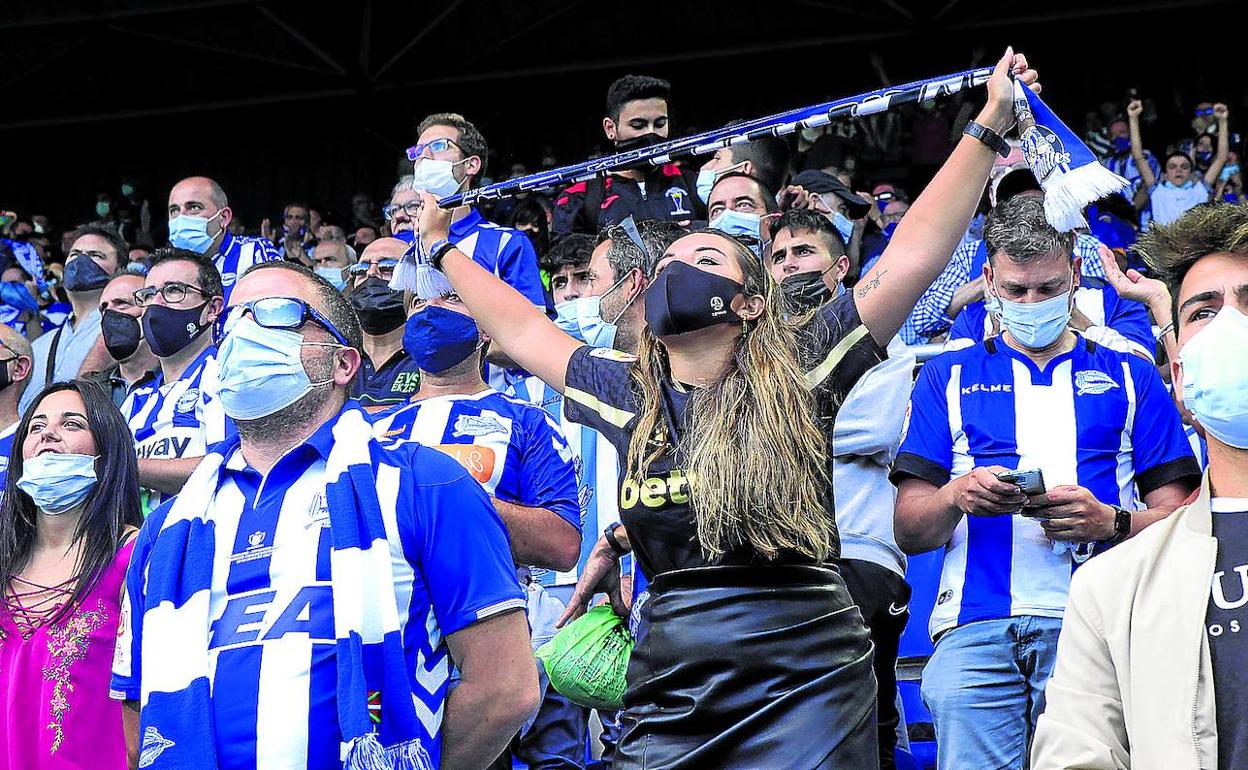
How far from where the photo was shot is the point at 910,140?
14.5m

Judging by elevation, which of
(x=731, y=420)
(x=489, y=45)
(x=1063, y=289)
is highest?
(x=489, y=45)

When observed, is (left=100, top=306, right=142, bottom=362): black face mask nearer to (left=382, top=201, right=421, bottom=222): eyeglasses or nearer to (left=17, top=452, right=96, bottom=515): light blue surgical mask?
(left=382, top=201, right=421, bottom=222): eyeglasses

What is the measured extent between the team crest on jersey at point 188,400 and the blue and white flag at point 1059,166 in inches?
133

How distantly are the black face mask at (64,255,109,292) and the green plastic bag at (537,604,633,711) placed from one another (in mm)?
4931

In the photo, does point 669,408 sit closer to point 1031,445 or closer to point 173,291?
point 1031,445

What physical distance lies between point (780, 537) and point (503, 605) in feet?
2.03

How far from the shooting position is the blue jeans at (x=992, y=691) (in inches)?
169

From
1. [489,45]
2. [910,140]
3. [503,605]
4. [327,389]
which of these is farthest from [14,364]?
[489,45]

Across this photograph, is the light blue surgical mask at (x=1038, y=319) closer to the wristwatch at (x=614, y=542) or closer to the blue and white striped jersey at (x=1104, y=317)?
the blue and white striped jersey at (x=1104, y=317)

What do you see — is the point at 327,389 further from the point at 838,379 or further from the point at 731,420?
the point at 838,379

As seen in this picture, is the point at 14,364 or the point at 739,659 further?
the point at 14,364

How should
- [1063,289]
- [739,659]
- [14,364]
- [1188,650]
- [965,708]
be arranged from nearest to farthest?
[1188,650]
[739,659]
[965,708]
[1063,289]
[14,364]

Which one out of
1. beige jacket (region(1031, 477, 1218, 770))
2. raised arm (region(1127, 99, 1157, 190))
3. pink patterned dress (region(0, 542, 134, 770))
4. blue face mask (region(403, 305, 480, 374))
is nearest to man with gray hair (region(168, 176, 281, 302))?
blue face mask (region(403, 305, 480, 374))

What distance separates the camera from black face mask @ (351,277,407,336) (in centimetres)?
682
